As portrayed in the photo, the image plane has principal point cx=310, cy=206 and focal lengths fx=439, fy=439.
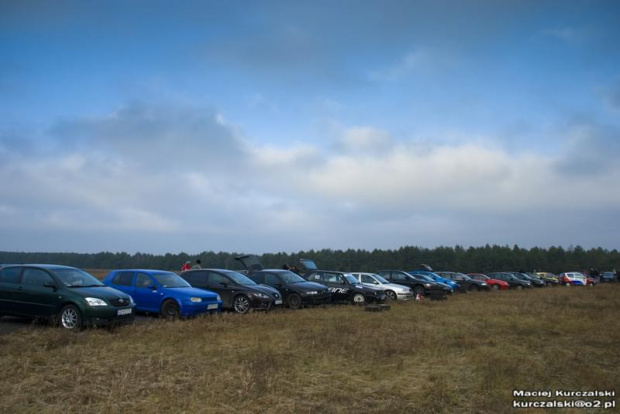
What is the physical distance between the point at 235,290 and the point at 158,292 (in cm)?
268

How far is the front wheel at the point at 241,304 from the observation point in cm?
1469

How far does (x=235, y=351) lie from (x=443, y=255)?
317 feet

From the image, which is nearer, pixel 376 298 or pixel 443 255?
pixel 376 298

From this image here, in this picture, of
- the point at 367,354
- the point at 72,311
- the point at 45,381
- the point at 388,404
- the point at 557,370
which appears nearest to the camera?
the point at 388,404

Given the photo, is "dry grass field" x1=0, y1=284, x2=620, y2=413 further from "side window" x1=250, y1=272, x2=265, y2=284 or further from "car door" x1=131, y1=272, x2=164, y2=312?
"side window" x1=250, y1=272, x2=265, y2=284

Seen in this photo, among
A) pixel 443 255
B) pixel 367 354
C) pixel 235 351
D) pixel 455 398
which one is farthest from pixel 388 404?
pixel 443 255

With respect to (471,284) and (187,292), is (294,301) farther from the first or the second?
(471,284)

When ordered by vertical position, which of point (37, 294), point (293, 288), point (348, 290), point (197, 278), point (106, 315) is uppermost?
point (197, 278)

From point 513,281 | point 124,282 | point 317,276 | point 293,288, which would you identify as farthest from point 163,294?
point 513,281

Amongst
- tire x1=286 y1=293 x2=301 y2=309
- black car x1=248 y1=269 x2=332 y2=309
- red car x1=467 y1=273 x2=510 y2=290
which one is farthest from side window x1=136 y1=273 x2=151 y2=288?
red car x1=467 y1=273 x2=510 y2=290

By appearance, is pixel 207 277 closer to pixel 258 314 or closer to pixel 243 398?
pixel 258 314

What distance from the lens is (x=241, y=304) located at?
48.5ft

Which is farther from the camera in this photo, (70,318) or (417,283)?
(417,283)

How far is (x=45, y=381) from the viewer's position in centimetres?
593
